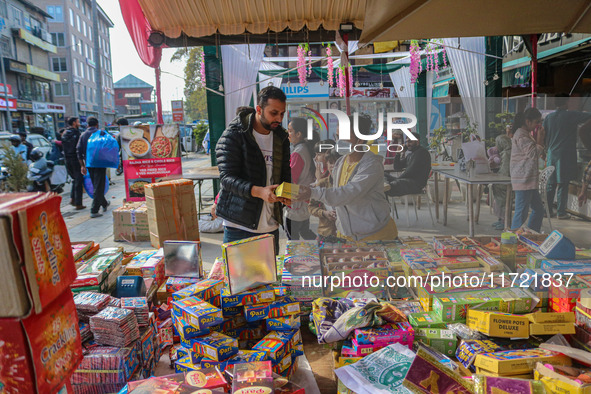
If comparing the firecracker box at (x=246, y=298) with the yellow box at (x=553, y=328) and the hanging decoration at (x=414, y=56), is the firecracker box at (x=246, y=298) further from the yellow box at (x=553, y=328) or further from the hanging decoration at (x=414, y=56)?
the hanging decoration at (x=414, y=56)

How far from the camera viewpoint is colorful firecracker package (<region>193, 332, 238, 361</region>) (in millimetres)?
1955

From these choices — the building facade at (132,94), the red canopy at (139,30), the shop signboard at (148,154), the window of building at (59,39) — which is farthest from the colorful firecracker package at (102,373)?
the building facade at (132,94)

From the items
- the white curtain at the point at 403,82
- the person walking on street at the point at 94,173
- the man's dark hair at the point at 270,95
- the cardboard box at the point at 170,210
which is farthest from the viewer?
the white curtain at the point at 403,82

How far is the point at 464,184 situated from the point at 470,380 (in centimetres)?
147

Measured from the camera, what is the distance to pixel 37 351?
1031 mm

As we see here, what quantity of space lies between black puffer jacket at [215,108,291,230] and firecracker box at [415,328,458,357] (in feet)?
4.05

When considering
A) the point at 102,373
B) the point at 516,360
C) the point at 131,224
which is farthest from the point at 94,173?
the point at 516,360

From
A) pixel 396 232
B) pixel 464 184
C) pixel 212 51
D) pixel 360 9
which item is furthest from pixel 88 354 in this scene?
pixel 212 51

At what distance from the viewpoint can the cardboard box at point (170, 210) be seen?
5.24 metres

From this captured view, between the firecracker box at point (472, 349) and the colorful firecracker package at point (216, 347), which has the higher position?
the colorful firecracker package at point (216, 347)

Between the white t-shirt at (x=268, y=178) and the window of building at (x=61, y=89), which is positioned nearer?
the white t-shirt at (x=268, y=178)

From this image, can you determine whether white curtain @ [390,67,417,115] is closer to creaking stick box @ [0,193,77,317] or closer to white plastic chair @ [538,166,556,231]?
white plastic chair @ [538,166,556,231]

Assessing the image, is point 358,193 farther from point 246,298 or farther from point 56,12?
point 56,12

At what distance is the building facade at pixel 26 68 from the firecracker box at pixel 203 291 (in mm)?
31666
